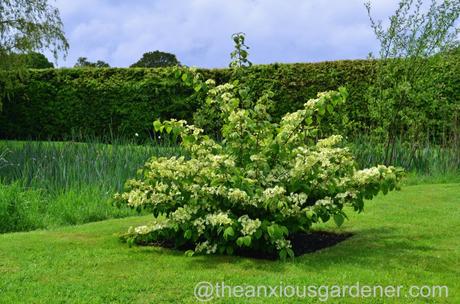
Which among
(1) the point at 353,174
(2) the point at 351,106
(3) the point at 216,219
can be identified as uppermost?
(2) the point at 351,106

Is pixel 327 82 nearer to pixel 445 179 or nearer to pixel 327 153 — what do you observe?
pixel 445 179

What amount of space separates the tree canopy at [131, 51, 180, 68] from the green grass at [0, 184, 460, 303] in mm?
37332

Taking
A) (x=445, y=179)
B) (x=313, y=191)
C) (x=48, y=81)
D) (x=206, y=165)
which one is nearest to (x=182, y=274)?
(x=206, y=165)

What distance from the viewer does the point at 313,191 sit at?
5105 millimetres

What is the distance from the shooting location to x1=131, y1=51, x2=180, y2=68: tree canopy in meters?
42.7

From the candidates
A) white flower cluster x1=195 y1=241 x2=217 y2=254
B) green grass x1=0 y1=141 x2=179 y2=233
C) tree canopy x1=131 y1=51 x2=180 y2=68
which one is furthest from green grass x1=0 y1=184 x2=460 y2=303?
tree canopy x1=131 y1=51 x2=180 y2=68

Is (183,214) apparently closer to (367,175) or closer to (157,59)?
(367,175)

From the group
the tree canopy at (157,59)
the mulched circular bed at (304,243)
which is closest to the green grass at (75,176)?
the mulched circular bed at (304,243)

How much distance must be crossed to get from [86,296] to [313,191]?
211 centimetres

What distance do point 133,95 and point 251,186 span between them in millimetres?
13497

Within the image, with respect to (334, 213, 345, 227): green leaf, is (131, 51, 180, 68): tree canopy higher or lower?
higher

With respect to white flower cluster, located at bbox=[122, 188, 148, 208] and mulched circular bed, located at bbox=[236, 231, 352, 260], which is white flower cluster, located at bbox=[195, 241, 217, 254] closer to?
mulched circular bed, located at bbox=[236, 231, 352, 260]

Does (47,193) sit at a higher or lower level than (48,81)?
lower

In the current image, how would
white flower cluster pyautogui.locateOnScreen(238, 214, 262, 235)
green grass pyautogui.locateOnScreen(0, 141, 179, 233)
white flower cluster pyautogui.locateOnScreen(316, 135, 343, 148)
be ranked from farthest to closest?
green grass pyautogui.locateOnScreen(0, 141, 179, 233)
white flower cluster pyautogui.locateOnScreen(316, 135, 343, 148)
white flower cluster pyautogui.locateOnScreen(238, 214, 262, 235)
